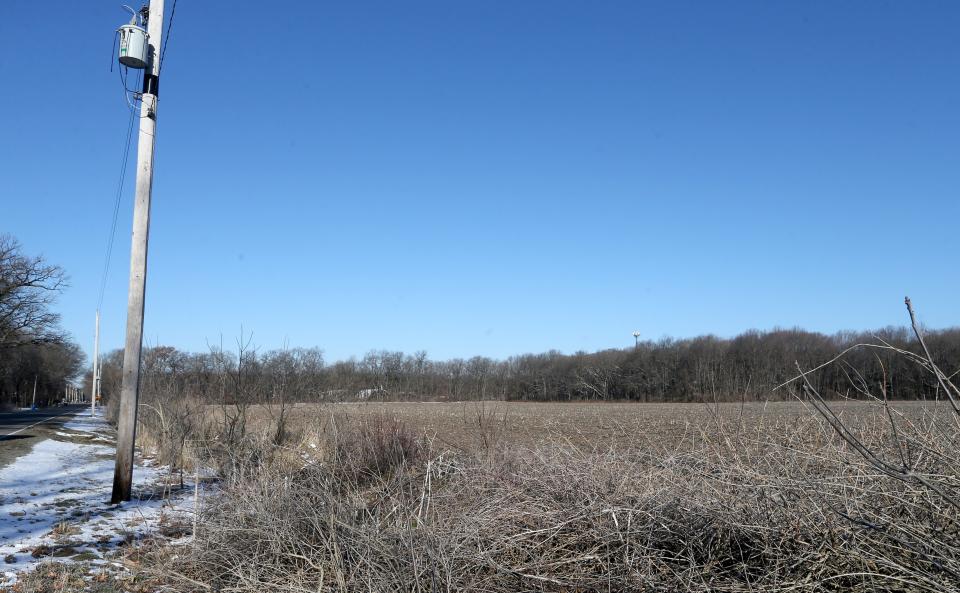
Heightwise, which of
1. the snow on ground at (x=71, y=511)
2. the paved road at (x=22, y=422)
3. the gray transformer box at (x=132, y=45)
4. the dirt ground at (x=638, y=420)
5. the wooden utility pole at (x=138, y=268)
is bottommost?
the snow on ground at (x=71, y=511)

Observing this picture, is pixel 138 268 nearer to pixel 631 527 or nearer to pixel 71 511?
pixel 71 511

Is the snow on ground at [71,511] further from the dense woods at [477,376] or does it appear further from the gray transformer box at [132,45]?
the gray transformer box at [132,45]

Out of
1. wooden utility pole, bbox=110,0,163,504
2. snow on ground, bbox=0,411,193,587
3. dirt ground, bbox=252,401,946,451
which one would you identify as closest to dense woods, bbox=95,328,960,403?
dirt ground, bbox=252,401,946,451

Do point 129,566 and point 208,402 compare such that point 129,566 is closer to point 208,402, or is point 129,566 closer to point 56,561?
point 56,561

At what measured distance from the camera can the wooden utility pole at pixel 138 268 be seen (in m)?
8.51

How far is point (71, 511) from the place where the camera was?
7715 mm

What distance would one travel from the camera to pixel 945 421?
3934 millimetres

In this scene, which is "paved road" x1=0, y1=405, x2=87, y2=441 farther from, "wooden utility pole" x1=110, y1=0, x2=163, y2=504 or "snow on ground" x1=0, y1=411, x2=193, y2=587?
"wooden utility pole" x1=110, y1=0, x2=163, y2=504

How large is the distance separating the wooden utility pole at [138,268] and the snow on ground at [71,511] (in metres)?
0.55

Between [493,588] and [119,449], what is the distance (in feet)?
22.2

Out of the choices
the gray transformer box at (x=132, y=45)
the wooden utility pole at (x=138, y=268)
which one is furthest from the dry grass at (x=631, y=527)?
the gray transformer box at (x=132, y=45)

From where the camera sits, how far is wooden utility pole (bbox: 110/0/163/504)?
851 centimetres

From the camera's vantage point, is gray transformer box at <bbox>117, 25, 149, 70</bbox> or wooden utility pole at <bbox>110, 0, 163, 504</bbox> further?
gray transformer box at <bbox>117, 25, 149, 70</bbox>

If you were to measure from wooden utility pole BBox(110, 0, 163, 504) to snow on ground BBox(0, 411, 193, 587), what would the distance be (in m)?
0.55
